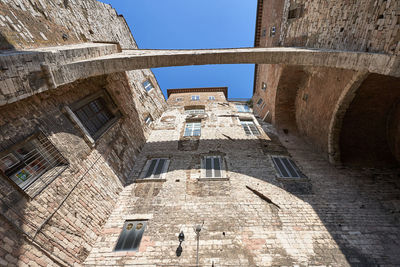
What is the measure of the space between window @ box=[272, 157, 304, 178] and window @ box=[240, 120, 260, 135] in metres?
2.40

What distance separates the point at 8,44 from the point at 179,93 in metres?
12.1

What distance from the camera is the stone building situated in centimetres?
356

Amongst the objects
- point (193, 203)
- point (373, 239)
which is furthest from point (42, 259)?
point (373, 239)

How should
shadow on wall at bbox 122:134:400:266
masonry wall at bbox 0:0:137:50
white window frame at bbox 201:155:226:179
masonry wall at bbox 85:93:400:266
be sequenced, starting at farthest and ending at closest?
white window frame at bbox 201:155:226:179 → shadow on wall at bbox 122:134:400:266 → masonry wall at bbox 85:93:400:266 → masonry wall at bbox 0:0:137:50

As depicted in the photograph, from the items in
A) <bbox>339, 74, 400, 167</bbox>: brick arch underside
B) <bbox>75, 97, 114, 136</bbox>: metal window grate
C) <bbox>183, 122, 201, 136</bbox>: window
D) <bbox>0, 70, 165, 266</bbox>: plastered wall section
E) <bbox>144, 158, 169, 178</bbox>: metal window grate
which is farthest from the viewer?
<bbox>183, 122, 201, 136</bbox>: window

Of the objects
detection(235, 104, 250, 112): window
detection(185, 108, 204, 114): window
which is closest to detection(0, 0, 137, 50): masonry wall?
detection(185, 108, 204, 114): window

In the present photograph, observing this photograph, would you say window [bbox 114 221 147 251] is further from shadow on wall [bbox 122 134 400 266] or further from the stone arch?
the stone arch

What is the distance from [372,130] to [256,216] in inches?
263

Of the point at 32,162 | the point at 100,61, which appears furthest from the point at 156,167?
the point at 100,61

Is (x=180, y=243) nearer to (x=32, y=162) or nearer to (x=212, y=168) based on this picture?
(x=212, y=168)

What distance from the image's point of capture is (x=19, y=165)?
349cm

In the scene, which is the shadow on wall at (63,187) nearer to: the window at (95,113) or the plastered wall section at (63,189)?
the plastered wall section at (63,189)

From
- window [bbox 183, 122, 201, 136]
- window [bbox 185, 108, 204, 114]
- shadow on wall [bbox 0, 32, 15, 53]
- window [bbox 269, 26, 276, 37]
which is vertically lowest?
shadow on wall [bbox 0, 32, 15, 53]

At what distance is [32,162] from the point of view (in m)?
3.74
